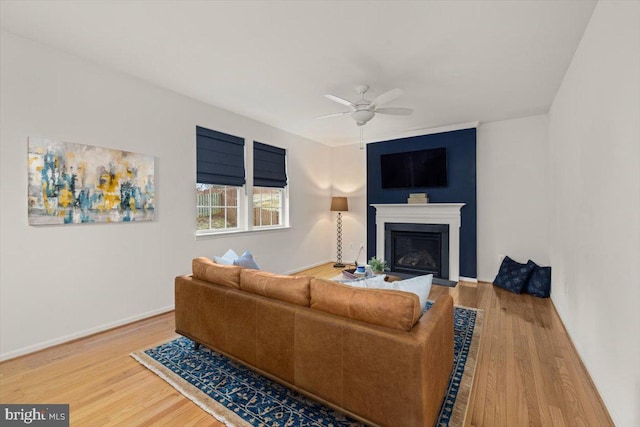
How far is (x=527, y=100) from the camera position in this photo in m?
3.92

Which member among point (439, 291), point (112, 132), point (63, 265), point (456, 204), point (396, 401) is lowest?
point (439, 291)

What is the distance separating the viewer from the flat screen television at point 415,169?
521 cm

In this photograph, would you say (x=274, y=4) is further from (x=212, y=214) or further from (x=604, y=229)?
(x=212, y=214)

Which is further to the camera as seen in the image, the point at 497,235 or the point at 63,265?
the point at 497,235

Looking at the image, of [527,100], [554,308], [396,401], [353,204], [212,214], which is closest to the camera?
[396,401]

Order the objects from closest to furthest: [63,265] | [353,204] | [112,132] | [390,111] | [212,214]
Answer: [63,265] → [112,132] → [390,111] → [212,214] → [353,204]

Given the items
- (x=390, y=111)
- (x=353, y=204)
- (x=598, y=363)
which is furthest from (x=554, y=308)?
(x=353, y=204)

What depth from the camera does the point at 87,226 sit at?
117 inches

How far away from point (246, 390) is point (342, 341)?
0.91 metres

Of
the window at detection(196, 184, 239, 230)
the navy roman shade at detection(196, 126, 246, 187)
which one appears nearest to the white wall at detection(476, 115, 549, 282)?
the navy roman shade at detection(196, 126, 246, 187)

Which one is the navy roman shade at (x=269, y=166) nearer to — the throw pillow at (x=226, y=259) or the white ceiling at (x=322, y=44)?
the white ceiling at (x=322, y=44)

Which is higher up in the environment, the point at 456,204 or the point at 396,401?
the point at 456,204

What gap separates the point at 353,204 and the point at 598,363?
4.81m

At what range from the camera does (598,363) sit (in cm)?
205
